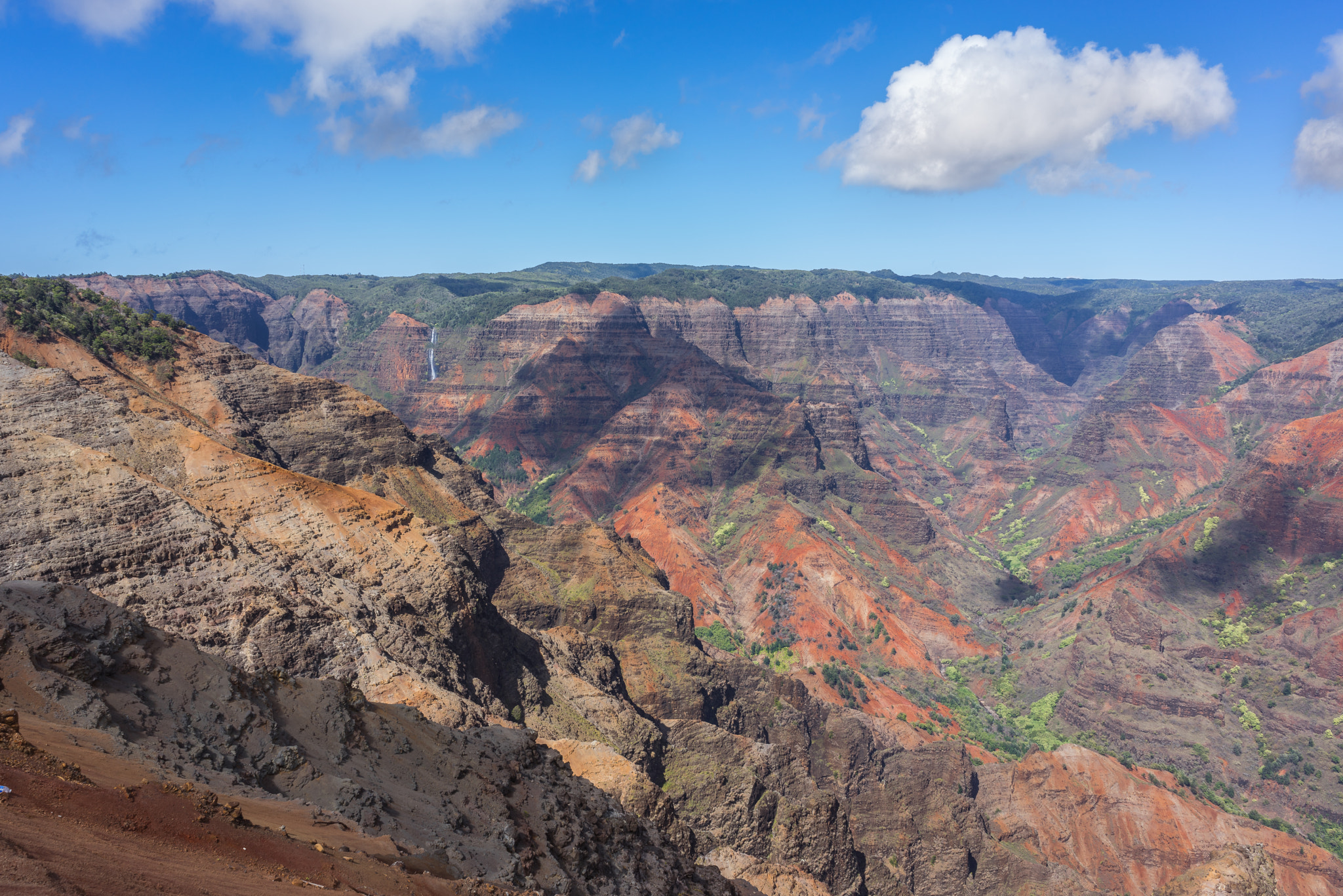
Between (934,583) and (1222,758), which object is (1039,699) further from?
(934,583)

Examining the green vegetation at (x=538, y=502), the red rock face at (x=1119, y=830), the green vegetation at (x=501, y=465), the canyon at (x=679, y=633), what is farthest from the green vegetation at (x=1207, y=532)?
the green vegetation at (x=501, y=465)

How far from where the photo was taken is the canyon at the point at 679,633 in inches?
999

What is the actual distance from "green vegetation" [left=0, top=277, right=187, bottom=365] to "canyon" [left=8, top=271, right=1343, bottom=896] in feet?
3.11

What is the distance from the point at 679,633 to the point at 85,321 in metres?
57.0

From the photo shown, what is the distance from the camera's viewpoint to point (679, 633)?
234 feet

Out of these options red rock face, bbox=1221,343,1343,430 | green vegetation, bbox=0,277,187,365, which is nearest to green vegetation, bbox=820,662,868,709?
green vegetation, bbox=0,277,187,365

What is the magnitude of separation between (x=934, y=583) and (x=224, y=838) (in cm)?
13040

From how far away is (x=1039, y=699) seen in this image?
102m

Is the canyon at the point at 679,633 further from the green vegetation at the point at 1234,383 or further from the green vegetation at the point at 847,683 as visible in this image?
the green vegetation at the point at 1234,383

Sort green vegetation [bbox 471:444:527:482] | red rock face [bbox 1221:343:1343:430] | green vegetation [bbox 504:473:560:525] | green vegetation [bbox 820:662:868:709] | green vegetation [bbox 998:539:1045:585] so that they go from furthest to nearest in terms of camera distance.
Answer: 1. green vegetation [bbox 471:444:527:482]
2. red rock face [bbox 1221:343:1343:430]
3. green vegetation [bbox 998:539:1045:585]
4. green vegetation [bbox 504:473:560:525]
5. green vegetation [bbox 820:662:868:709]

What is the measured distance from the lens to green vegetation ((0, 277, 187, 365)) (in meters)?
58.0

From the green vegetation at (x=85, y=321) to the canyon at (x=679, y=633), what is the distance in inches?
37.3

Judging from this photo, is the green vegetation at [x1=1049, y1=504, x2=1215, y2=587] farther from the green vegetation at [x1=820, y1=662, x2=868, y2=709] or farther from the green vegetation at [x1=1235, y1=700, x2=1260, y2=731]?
the green vegetation at [x1=820, y1=662, x2=868, y2=709]

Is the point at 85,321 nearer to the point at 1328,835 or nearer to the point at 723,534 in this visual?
the point at 723,534
